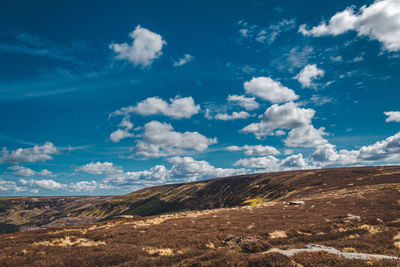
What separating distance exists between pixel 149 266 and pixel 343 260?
9.16 metres

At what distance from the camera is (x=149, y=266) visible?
11703 mm

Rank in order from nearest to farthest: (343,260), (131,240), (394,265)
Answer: (394,265), (343,260), (131,240)

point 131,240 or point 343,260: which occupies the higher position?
point 343,260

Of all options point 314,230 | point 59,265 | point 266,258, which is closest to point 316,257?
point 266,258

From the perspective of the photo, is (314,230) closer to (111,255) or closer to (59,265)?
(111,255)

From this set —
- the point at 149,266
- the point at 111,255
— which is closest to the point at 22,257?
the point at 111,255

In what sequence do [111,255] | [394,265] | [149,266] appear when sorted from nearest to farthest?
[394,265], [149,266], [111,255]

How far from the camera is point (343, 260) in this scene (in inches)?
327

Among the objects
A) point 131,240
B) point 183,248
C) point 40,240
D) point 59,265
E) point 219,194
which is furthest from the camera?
point 219,194

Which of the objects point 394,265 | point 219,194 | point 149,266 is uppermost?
point 394,265

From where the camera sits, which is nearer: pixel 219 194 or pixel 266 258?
pixel 266 258

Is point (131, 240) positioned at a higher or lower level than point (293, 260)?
lower

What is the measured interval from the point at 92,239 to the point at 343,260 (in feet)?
80.3

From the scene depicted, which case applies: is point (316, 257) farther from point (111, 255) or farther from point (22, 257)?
point (22, 257)
